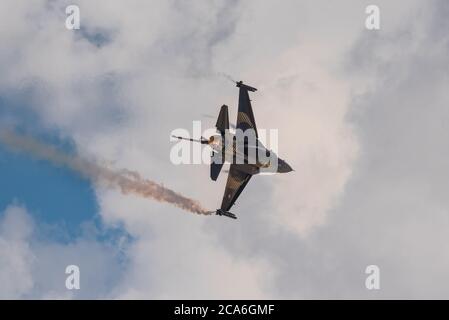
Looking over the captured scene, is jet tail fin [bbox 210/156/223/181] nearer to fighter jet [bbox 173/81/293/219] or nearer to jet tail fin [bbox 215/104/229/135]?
fighter jet [bbox 173/81/293/219]

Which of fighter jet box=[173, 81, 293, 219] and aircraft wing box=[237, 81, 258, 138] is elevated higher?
aircraft wing box=[237, 81, 258, 138]

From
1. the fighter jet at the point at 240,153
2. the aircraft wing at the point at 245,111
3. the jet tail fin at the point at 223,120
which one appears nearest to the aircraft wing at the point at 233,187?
the fighter jet at the point at 240,153

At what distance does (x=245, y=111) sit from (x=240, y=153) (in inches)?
446

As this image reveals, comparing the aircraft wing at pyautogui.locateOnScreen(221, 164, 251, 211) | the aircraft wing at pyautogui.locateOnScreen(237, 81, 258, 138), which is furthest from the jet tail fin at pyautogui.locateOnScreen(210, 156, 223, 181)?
the aircraft wing at pyautogui.locateOnScreen(237, 81, 258, 138)

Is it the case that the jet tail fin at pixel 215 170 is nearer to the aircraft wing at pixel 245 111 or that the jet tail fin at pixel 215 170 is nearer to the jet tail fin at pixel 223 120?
the jet tail fin at pixel 223 120

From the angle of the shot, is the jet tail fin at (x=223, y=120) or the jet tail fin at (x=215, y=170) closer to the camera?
the jet tail fin at (x=223, y=120)

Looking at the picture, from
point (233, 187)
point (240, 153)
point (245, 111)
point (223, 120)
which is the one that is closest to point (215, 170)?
point (240, 153)

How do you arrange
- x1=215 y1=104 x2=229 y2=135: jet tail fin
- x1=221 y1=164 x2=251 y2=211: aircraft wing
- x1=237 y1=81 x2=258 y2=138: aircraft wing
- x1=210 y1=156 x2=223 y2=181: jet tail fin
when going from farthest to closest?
x1=237 y1=81 x2=258 y2=138: aircraft wing, x1=221 y1=164 x2=251 y2=211: aircraft wing, x1=210 y1=156 x2=223 y2=181: jet tail fin, x1=215 y1=104 x2=229 y2=135: jet tail fin

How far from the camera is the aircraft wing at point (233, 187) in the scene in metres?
132

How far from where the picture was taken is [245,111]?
133 m

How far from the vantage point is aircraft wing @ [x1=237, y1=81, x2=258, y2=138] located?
436 ft

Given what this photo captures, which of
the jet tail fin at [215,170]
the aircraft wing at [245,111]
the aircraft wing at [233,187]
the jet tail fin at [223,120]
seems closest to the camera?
the jet tail fin at [223,120]

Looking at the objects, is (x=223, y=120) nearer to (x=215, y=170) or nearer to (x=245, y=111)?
(x=215, y=170)
